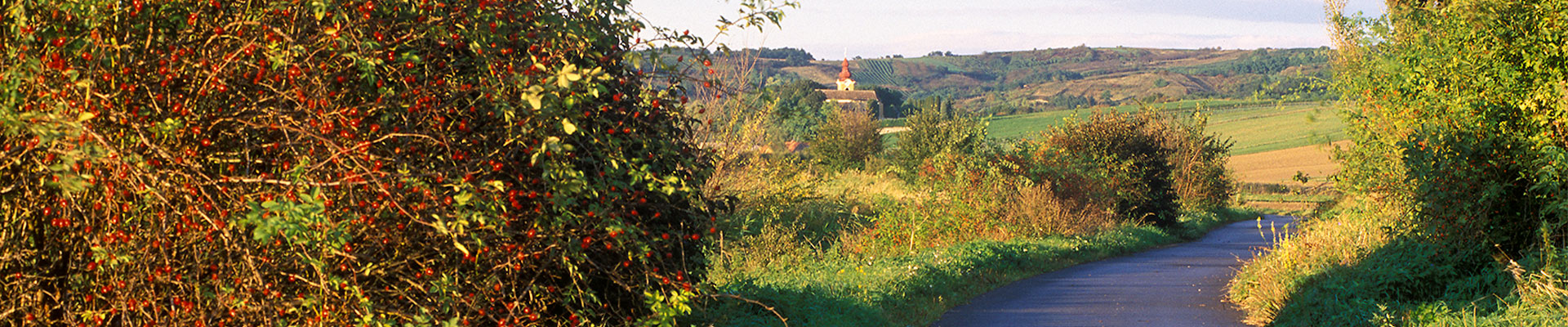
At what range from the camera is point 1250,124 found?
10188 cm


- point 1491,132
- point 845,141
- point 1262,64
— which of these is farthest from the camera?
point 1262,64

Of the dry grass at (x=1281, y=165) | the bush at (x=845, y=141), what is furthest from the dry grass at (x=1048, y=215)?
the dry grass at (x=1281, y=165)

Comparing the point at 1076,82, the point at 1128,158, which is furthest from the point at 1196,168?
the point at 1076,82

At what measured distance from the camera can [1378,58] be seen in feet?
47.5

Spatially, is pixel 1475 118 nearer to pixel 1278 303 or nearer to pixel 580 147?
pixel 1278 303

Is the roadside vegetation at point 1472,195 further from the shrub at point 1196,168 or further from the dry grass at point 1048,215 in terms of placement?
the shrub at point 1196,168

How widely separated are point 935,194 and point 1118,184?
20.0 ft

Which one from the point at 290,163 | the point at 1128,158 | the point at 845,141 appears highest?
the point at 290,163

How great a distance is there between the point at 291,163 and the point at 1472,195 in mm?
9748

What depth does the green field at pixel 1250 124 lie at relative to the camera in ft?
284

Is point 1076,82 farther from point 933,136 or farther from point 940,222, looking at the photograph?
point 940,222

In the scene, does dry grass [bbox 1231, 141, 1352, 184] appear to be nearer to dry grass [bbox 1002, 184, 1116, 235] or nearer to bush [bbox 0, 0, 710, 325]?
dry grass [bbox 1002, 184, 1116, 235]

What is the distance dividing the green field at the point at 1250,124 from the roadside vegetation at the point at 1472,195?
67.3 meters

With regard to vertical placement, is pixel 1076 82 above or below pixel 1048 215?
below
